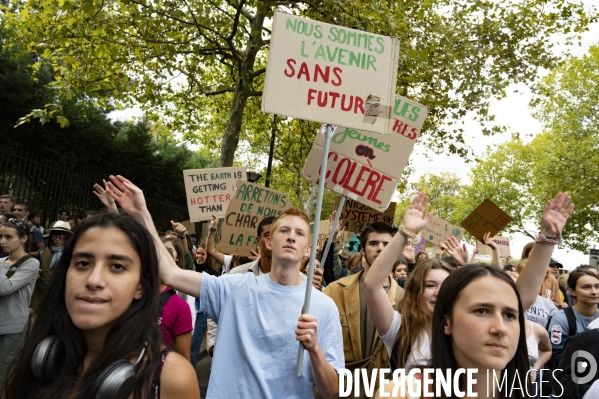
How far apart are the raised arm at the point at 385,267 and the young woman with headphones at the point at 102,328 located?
4.68 feet

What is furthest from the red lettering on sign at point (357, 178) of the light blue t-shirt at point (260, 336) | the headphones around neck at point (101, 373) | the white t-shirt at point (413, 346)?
the headphones around neck at point (101, 373)

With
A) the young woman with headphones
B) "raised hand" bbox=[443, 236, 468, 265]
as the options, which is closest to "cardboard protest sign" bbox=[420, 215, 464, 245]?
"raised hand" bbox=[443, 236, 468, 265]

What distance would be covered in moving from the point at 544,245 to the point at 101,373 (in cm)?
235

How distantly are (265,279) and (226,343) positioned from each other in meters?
0.45

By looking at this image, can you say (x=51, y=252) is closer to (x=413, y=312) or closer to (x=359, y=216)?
(x=359, y=216)

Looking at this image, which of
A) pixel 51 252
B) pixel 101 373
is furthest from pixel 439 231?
pixel 101 373

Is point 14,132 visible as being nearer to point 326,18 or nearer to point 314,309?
point 326,18

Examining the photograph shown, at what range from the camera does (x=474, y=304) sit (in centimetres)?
214

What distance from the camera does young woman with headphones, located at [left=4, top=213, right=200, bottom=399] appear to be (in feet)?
6.33

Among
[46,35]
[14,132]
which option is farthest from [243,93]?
[14,132]

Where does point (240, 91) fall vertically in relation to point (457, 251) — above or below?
above

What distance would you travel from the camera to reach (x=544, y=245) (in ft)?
10.2

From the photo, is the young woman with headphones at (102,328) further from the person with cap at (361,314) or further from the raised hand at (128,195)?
the person with cap at (361,314)

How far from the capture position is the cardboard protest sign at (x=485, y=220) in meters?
7.30
